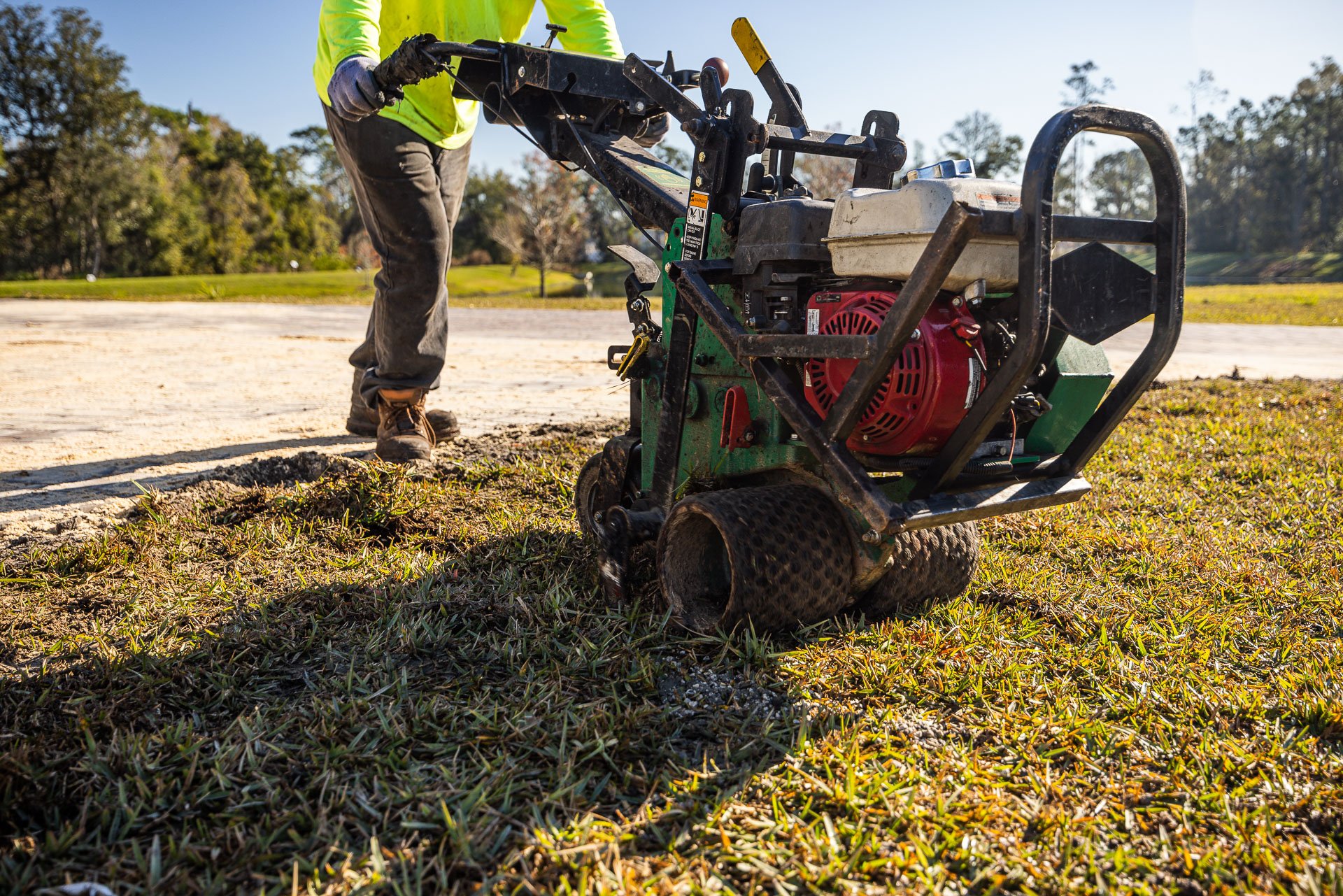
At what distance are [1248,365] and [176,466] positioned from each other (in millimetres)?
9646

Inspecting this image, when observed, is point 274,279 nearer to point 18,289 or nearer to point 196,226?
point 18,289

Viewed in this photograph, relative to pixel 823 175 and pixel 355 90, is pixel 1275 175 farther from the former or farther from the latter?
pixel 355 90

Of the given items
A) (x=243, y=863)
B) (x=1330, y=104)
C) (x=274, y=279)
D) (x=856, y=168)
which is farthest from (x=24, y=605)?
(x=1330, y=104)

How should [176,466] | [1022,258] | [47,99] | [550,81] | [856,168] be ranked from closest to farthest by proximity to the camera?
[1022,258]
[856,168]
[550,81]
[176,466]
[47,99]

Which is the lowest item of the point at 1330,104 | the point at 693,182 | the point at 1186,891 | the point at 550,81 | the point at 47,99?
the point at 1186,891

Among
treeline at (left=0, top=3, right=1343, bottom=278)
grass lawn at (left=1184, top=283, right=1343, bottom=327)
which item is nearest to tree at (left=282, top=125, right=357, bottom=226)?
treeline at (left=0, top=3, right=1343, bottom=278)

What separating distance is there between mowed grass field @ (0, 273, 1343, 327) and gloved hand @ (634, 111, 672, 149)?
14.9m

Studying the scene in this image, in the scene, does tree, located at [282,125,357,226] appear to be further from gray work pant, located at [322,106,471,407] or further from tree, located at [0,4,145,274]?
gray work pant, located at [322,106,471,407]

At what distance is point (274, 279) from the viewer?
3312cm

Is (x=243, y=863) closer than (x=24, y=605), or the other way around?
(x=243, y=863)

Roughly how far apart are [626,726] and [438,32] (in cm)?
325

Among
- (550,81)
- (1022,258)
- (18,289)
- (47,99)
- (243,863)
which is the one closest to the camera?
(243,863)

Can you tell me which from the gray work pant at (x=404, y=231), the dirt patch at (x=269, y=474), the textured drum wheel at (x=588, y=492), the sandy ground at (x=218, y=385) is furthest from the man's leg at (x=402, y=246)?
the textured drum wheel at (x=588, y=492)

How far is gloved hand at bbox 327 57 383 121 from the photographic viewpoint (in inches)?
127
